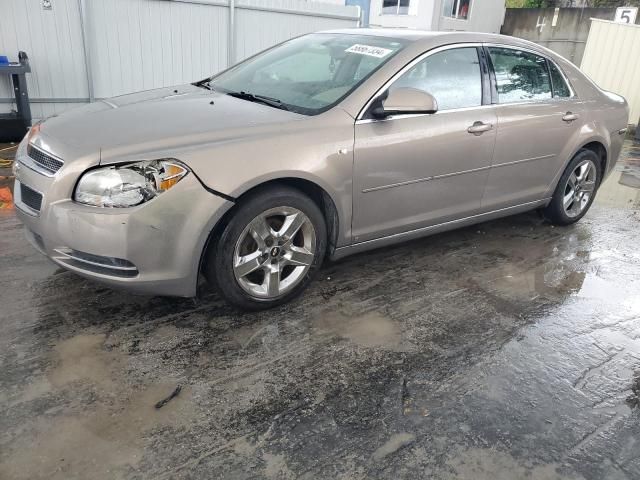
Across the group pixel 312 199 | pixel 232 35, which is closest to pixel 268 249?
pixel 312 199

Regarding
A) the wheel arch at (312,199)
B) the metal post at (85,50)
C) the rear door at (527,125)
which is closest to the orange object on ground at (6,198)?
the wheel arch at (312,199)

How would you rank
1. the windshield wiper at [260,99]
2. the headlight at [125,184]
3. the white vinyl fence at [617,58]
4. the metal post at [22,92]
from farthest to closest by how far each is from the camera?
the white vinyl fence at [617,58] < the metal post at [22,92] < the windshield wiper at [260,99] < the headlight at [125,184]

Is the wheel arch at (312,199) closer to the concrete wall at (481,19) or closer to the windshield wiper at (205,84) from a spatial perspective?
the windshield wiper at (205,84)

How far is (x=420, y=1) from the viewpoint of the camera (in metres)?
17.6

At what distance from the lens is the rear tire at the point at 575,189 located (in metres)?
4.84

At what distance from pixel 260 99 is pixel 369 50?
2.78 feet

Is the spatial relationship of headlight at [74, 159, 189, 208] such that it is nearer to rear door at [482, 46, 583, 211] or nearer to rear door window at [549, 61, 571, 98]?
rear door at [482, 46, 583, 211]

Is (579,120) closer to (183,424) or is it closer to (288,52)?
(288,52)

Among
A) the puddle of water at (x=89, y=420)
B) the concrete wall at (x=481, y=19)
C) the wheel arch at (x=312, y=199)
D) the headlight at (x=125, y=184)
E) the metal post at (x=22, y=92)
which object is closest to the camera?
the puddle of water at (x=89, y=420)

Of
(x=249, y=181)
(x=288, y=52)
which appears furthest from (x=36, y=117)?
(x=249, y=181)

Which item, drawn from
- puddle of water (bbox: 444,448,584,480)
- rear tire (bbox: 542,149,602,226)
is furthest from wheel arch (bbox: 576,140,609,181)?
puddle of water (bbox: 444,448,584,480)

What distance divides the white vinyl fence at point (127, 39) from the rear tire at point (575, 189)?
243 inches

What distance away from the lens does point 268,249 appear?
10.3 ft

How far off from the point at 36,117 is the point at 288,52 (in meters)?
4.95
